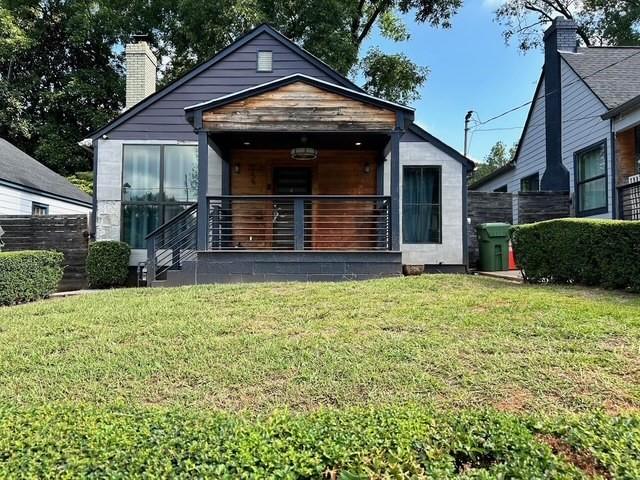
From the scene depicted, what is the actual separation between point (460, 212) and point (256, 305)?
636cm

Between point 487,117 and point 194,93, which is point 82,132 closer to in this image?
point 194,93

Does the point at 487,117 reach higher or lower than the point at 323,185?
higher

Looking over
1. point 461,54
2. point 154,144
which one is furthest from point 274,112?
point 461,54

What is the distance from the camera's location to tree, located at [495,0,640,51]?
71.2ft

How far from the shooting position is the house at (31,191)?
45.0 ft

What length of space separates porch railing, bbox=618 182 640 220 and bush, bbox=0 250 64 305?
11704 mm

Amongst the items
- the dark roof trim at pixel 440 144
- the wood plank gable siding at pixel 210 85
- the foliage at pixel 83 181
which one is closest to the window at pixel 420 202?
the dark roof trim at pixel 440 144

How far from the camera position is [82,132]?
78.0 feet

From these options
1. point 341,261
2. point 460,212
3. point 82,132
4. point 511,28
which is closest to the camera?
point 341,261

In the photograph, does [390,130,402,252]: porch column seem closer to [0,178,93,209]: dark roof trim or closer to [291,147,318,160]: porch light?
[291,147,318,160]: porch light

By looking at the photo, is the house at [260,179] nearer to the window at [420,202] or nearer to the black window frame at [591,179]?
the window at [420,202]

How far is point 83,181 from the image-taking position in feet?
72.6

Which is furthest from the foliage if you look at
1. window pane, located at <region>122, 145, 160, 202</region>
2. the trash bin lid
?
the trash bin lid

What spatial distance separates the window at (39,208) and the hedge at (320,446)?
47.5 ft
